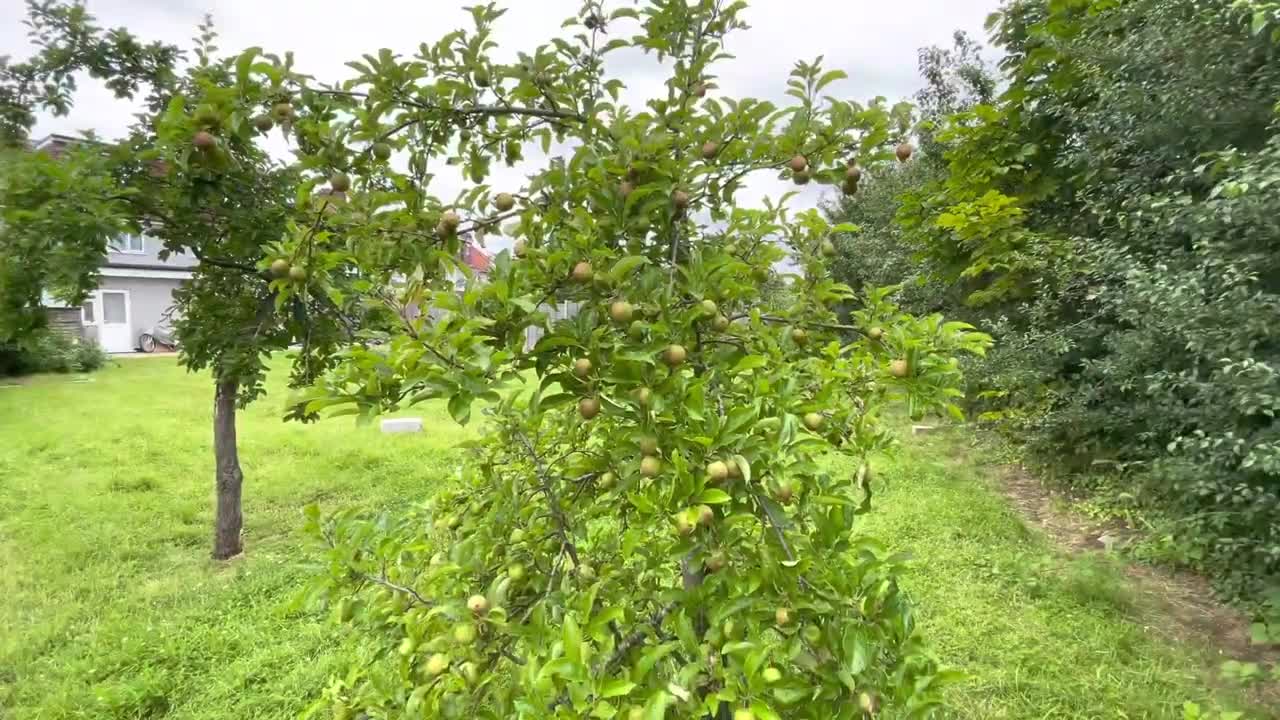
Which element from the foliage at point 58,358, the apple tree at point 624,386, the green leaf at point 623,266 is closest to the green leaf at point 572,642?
the apple tree at point 624,386

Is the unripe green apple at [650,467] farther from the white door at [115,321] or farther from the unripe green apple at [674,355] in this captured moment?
the white door at [115,321]

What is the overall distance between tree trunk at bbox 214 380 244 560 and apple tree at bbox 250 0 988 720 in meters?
3.16

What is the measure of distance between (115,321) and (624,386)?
20.6 metres

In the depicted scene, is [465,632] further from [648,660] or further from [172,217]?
[172,217]

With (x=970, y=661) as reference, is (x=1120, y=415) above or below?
above

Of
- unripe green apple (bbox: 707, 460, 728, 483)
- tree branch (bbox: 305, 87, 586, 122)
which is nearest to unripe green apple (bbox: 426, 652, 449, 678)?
unripe green apple (bbox: 707, 460, 728, 483)

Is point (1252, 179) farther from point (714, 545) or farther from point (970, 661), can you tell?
point (714, 545)

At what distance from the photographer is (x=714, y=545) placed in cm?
110

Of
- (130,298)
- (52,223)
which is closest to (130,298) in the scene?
(130,298)

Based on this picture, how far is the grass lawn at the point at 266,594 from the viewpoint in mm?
2641

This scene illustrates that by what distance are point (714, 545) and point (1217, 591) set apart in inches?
126

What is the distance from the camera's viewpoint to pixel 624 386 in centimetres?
114

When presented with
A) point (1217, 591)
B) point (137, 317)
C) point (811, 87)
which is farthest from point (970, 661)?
point (137, 317)

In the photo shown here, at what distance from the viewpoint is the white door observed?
1647 centimetres
